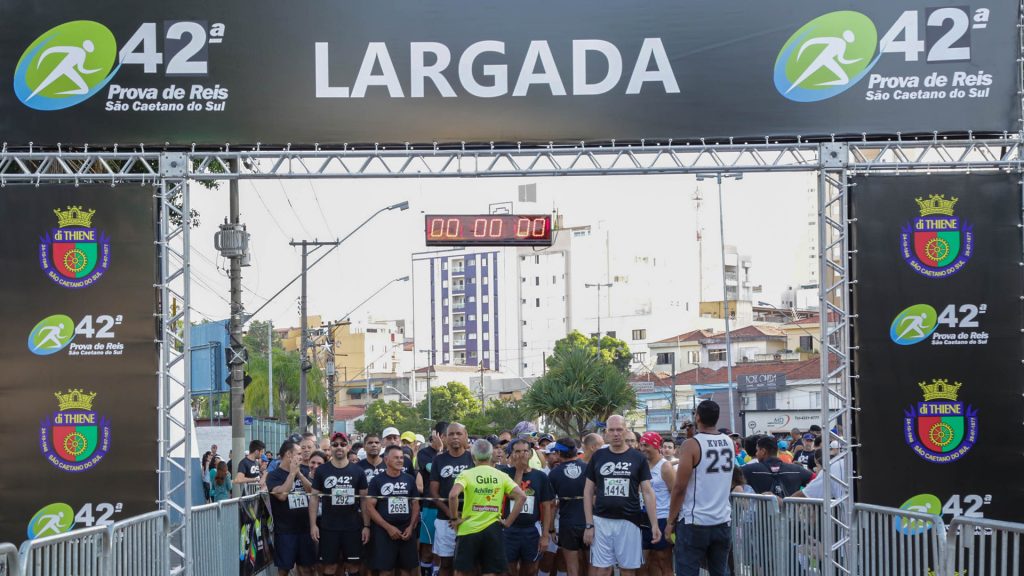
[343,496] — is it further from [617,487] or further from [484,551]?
[617,487]

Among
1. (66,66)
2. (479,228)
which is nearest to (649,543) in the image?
(479,228)

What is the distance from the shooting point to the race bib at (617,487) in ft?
41.1

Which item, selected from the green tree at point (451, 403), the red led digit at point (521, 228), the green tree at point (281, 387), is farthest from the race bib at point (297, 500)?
the green tree at point (451, 403)

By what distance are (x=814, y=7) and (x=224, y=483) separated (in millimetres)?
16873

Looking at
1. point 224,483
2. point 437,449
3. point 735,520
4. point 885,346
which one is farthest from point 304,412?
point 885,346

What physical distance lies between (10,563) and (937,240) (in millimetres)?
9002

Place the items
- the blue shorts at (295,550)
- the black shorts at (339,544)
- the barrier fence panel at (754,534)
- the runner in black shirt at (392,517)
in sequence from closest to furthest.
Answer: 1. the barrier fence panel at (754,534)
2. the runner in black shirt at (392,517)
3. the black shorts at (339,544)
4. the blue shorts at (295,550)

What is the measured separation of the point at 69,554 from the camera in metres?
8.63

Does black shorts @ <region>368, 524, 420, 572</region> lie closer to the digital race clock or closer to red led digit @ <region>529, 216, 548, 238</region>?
the digital race clock

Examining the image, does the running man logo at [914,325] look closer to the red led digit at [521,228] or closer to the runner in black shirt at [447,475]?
the red led digit at [521,228]

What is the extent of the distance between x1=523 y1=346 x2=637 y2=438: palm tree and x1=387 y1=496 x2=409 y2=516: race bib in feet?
149

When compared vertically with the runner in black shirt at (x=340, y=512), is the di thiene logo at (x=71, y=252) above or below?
above

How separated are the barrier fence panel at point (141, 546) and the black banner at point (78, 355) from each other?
2.26 ft

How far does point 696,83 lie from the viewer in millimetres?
12258
